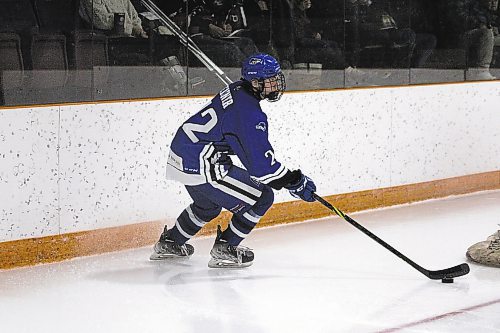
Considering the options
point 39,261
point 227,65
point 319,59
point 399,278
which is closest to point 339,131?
point 319,59

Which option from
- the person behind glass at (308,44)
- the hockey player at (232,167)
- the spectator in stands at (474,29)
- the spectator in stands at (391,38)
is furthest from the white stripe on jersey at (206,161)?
the spectator in stands at (474,29)

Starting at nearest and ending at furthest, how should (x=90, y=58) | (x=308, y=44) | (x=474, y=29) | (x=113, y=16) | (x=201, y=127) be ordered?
(x=201, y=127) < (x=90, y=58) < (x=113, y=16) < (x=308, y=44) < (x=474, y=29)

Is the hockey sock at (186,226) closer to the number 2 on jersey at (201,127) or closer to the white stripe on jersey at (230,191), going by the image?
the white stripe on jersey at (230,191)

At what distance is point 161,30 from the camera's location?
5.32 m

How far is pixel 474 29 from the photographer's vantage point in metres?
7.23

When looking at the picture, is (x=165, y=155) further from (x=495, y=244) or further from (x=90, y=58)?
(x=495, y=244)

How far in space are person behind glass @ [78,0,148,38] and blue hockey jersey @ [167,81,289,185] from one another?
770 mm

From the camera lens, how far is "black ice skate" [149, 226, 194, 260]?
15.8 ft

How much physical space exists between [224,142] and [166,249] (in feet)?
2.00

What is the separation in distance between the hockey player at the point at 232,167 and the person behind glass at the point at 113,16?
29.9 inches

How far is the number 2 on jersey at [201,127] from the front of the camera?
451 centimetres

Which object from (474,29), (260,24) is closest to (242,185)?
(260,24)

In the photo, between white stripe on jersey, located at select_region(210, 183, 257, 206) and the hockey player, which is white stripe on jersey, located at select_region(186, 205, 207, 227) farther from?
white stripe on jersey, located at select_region(210, 183, 257, 206)

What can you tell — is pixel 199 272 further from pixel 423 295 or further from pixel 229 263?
pixel 423 295
